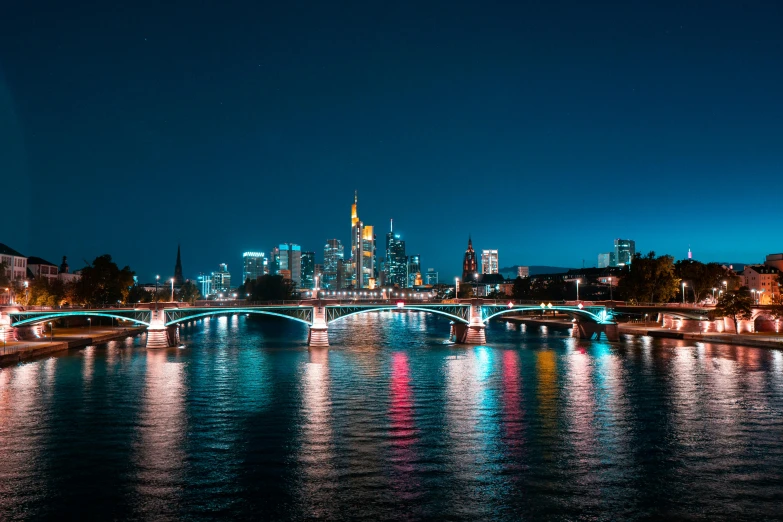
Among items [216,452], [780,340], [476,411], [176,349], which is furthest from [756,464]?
[176,349]

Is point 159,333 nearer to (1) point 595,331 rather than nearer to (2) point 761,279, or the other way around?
(1) point 595,331

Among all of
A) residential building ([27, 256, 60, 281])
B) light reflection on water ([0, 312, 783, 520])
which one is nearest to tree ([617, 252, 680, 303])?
light reflection on water ([0, 312, 783, 520])

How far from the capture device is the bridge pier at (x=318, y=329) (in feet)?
326

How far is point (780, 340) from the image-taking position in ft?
304

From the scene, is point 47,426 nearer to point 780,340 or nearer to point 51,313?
point 51,313

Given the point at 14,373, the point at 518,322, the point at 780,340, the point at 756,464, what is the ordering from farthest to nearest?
1. the point at 518,322
2. the point at 780,340
3. the point at 14,373
4. the point at 756,464

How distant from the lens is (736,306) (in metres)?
110

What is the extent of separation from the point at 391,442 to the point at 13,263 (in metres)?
143

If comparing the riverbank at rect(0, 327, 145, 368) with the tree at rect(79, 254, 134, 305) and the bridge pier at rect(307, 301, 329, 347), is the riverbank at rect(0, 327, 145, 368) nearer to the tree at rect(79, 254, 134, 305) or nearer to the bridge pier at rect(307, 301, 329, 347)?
the tree at rect(79, 254, 134, 305)

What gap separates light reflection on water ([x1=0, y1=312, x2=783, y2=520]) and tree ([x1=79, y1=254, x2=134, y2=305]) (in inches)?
2438

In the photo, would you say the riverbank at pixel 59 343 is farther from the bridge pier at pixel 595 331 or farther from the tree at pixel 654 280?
the tree at pixel 654 280

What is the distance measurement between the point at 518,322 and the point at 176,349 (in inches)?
4151

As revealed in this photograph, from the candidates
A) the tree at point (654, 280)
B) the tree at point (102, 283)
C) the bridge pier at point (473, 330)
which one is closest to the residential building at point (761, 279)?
the tree at point (654, 280)

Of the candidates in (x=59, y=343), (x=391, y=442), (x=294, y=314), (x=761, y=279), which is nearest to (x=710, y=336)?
(x=294, y=314)
